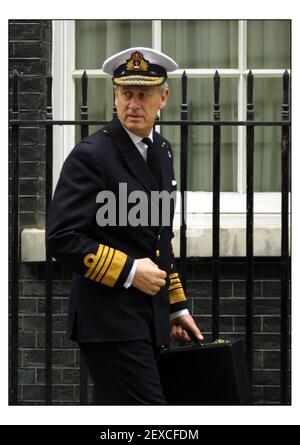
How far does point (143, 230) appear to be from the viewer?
204 inches

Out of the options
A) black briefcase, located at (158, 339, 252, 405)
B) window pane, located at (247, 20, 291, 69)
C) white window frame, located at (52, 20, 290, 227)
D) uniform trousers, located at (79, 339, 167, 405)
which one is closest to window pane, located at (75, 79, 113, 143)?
white window frame, located at (52, 20, 290, 227)

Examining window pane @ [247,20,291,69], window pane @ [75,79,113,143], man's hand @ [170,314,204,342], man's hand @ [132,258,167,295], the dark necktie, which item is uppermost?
window pane @ [247,20,291,69]

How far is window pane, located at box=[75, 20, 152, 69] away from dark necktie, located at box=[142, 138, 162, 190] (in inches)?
96.3

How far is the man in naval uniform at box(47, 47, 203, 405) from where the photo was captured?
5.00m

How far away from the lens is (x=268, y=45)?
759 centimetres

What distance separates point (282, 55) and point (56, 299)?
2148 millimetres

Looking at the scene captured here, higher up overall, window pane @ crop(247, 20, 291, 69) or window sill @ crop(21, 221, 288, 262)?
window pane @ crop(247, 20, 291, 69)

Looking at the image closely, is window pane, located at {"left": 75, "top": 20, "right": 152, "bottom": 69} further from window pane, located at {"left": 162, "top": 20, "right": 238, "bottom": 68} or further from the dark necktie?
the dark necktie

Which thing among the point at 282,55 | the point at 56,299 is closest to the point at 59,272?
the point at 56,299

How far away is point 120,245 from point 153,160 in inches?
17.3

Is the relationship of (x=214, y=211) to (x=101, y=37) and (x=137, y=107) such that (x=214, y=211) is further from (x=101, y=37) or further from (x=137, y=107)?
(x=101, y=37)

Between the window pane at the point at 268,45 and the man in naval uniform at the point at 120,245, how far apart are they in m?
2.40

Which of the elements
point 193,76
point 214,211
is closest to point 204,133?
point 193,76

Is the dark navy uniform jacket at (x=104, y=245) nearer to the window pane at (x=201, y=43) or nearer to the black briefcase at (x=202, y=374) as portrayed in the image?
the black briefcase at (x=202, y=374)
